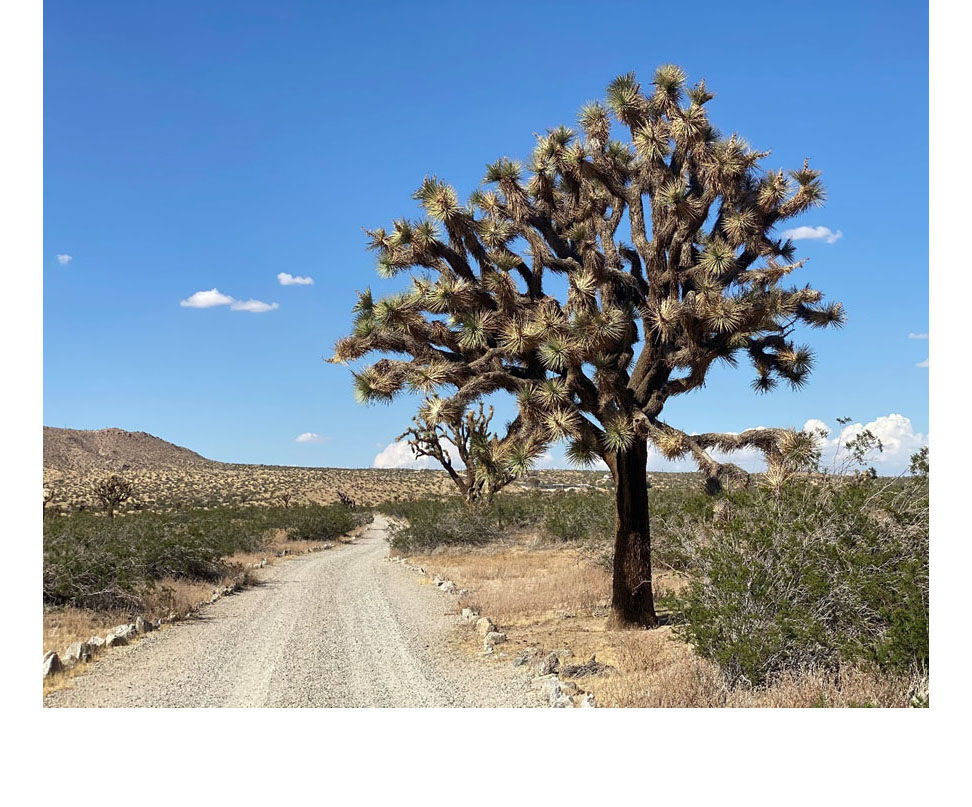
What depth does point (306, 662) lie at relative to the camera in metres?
9.32

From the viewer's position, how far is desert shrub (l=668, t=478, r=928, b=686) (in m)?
7.20

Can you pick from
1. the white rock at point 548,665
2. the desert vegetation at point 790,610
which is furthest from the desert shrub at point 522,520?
the white rock at point 548,665

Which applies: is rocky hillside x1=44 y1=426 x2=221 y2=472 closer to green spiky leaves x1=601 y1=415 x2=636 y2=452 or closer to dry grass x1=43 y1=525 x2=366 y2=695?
dry grass x1=43 y1=525 x2=366 y2=695

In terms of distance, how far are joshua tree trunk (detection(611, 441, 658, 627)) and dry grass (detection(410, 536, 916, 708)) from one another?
306 millimetres

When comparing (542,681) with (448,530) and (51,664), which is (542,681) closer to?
(51,664)

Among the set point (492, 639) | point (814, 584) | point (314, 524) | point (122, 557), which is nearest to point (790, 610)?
point (814, 584)

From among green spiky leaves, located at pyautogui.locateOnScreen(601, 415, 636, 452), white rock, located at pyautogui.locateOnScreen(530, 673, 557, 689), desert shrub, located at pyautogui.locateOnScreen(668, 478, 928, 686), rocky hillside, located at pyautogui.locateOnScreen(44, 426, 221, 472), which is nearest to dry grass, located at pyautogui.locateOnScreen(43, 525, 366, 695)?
white rock, located at pyautogui.locateOnScreen(530, 673, 557, 689)

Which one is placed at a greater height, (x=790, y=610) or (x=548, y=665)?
(x=790, y=610)

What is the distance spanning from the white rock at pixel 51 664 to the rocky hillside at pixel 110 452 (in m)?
64.6

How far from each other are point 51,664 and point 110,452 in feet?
248

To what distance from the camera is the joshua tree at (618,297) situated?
371 inches

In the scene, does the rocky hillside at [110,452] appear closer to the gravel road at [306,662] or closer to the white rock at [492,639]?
the gravel road at [306,662]
